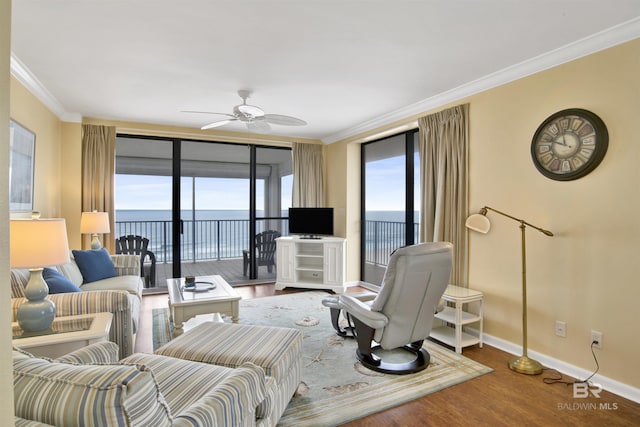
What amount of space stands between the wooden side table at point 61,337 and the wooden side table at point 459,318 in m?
2.71

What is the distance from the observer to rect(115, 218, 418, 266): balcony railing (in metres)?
5.44

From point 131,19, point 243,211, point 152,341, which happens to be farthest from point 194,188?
point 131,19

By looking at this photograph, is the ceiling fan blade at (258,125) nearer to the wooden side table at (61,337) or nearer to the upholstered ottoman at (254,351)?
the upholstered ottoman at (254,351)

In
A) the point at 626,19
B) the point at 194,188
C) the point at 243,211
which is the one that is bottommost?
the point at 243,211

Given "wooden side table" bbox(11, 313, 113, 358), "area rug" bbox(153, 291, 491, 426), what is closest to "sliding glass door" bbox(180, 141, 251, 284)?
"area rug" bbox(153, 291, 491, 426)

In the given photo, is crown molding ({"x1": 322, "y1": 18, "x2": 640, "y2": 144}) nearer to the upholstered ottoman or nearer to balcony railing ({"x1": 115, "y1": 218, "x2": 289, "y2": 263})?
the upholstered ottoman

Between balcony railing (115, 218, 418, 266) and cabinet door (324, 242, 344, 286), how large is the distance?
2.21 feet

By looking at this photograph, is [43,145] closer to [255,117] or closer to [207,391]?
[255,117]

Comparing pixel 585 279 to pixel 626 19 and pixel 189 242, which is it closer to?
pixel 626 19

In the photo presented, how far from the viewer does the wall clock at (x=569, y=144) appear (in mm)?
2504

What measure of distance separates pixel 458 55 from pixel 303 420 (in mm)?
2922

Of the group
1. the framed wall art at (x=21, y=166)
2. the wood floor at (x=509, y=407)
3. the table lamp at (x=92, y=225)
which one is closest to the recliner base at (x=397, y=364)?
the wood floor at (x=509, y=407)

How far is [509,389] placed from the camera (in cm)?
246

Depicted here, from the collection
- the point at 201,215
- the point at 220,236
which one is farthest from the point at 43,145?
the point at 220,236
